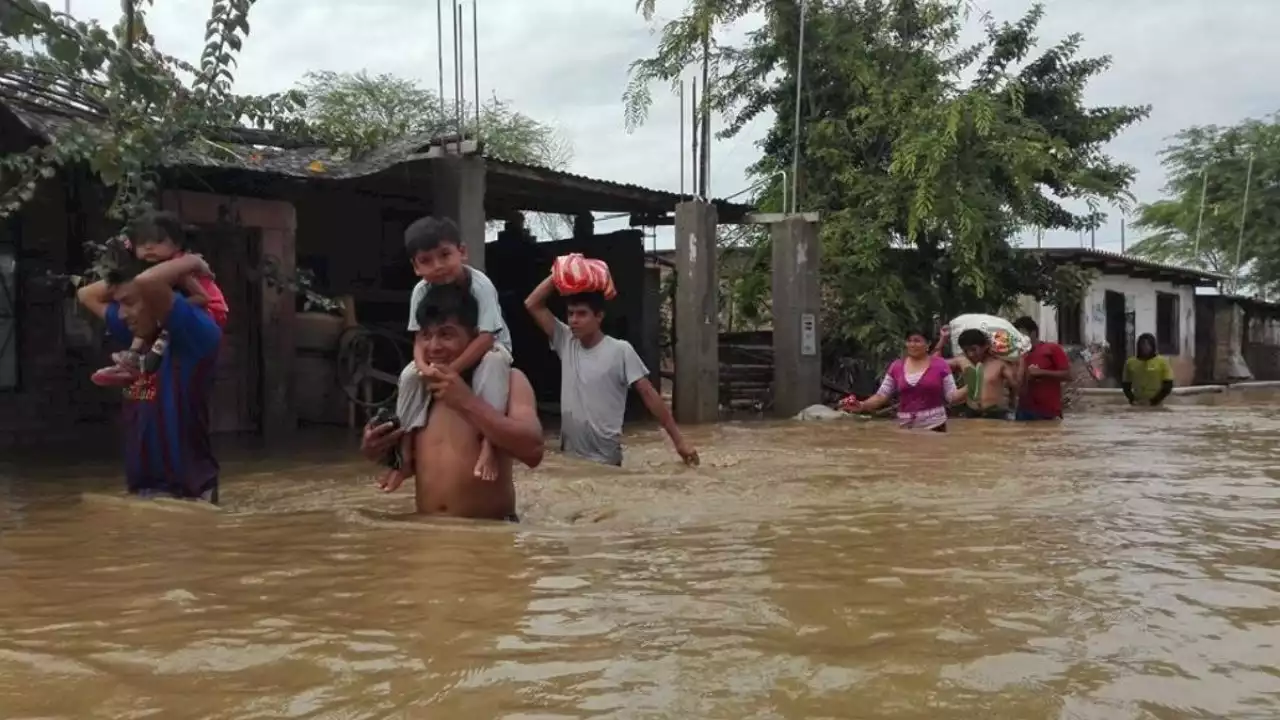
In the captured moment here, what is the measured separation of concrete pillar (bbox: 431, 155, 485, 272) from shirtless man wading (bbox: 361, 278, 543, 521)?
624 centimetres

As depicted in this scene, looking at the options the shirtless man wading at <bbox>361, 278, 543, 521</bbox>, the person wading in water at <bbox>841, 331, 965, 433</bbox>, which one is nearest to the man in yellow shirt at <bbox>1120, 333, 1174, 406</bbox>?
the person wading in water at <bbox>841, 331, 965, 433</bbox>

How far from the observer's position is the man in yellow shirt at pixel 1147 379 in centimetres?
1530

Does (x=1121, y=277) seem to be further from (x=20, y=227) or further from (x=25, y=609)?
(x=25, y=609)

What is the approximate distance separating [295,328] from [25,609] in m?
7.92

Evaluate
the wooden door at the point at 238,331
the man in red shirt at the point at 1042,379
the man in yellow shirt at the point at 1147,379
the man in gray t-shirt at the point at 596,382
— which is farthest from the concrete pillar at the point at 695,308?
the man in gray t-shirt at the point at 596,382

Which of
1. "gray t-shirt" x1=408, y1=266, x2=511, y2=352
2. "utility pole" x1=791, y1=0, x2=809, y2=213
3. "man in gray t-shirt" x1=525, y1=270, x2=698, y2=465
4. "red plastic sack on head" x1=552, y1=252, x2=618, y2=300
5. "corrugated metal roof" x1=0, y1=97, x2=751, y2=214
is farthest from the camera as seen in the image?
"utility pole" x1=791, y1=0, x2=809, y2=213

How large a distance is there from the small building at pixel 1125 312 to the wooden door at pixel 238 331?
15148 millimetres

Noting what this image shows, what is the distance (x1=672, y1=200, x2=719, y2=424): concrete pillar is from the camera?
13.0 meters

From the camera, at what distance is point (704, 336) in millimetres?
13070

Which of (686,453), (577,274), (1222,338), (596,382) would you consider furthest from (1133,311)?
(577,274)

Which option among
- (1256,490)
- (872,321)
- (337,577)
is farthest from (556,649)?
(872,321)

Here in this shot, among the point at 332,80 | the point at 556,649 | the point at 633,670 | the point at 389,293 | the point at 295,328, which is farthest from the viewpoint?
the point at 332,80

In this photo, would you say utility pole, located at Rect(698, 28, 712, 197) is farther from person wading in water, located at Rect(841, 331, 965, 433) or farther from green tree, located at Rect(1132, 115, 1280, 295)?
green tree, located at Rect(1132, 115, 1280, 295)

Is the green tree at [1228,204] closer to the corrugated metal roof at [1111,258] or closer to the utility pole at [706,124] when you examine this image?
the corrugated metal roof at [1111,258]
